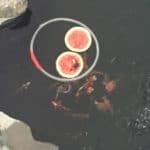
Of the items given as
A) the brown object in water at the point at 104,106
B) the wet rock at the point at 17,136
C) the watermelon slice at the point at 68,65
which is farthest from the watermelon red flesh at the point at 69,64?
the wet rock at the point at 17,136

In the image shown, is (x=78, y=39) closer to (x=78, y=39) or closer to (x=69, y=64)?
(x=78, y=39)

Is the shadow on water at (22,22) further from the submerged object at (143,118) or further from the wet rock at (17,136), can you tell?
the submerged object at (143,118)

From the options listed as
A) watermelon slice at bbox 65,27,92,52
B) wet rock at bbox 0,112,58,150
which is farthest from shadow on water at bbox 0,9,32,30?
wet rock at bbox 0,112,58,150

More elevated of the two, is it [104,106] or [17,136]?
[104,106]

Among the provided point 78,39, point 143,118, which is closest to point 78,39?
point 78,39

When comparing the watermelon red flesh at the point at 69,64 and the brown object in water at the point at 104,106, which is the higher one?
the watermelon red flesh at the point at 69,64

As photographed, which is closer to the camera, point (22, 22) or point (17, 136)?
point (17, 136)

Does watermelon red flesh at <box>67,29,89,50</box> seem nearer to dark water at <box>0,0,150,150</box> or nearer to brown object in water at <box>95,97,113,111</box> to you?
dark water at <box>0,0,150,150</box>

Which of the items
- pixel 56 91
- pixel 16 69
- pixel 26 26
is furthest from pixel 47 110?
pixel 26 26

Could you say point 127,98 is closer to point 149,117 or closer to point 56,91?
point 149,117
